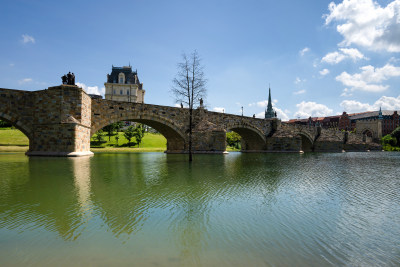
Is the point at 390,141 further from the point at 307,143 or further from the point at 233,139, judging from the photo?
the point at 233,139

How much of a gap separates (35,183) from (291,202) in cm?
775

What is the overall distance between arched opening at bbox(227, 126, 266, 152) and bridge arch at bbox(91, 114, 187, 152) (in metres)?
10.5

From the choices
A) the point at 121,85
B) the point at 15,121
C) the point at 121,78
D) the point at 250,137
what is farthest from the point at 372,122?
the point at 15,121

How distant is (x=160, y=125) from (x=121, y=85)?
58.6 meters

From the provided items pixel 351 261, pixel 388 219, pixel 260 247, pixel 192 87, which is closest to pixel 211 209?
pixel 260 247

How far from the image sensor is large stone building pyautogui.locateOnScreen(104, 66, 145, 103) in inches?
3204

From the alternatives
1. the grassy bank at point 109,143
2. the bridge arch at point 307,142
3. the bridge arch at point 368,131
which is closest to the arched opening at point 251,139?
the bridge arch at point 307,142

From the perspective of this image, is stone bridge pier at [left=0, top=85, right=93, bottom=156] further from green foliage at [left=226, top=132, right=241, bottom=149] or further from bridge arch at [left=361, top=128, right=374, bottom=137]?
bridge arch at [left=361, top=128, right=374, bottom=137]

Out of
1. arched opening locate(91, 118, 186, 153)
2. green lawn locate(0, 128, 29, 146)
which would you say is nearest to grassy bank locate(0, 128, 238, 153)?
green lawn locate(0, 128, 29, 146)

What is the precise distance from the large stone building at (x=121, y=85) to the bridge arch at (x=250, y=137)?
4983 cm

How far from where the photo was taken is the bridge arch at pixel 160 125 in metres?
24.4

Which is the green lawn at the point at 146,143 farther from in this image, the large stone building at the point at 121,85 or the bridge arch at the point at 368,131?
the bridge arch at the point at 368,131

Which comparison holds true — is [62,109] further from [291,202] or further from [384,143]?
[384,143]

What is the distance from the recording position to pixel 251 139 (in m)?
42.8
